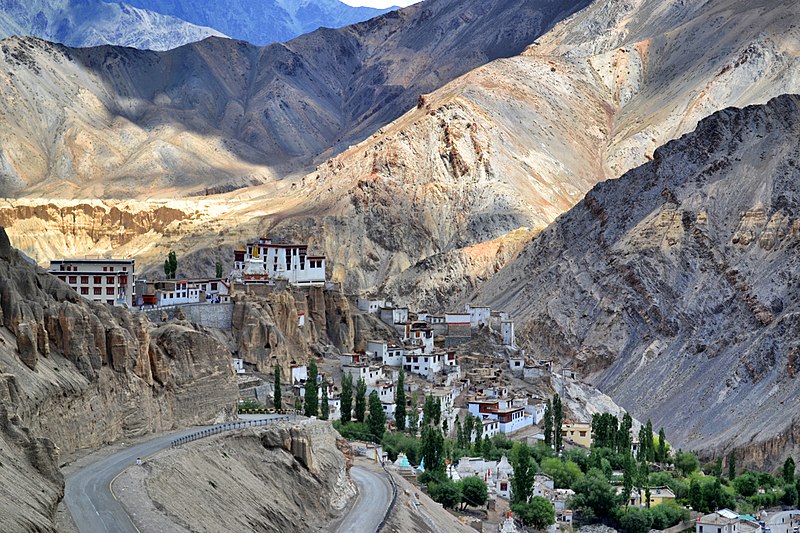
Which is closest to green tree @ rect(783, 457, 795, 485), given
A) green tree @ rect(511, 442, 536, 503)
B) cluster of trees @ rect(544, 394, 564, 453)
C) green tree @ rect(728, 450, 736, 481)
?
green tree @ rect(728, 450, 736, 481)

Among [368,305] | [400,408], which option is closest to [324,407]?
[400,408]

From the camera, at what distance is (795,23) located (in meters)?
181

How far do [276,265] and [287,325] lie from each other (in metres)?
6.16

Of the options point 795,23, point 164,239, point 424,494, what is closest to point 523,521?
point 424,494

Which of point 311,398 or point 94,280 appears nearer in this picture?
point 311,398

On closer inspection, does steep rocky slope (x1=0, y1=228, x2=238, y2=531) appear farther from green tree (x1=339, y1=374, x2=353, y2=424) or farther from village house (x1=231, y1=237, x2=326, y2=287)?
village house (x1=231, y1=237, x2=326, y2=287)

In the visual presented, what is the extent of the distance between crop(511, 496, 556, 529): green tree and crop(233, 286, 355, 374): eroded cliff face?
1669 cm

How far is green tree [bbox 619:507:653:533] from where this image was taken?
69.4m

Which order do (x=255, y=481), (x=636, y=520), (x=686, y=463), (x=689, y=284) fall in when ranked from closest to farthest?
(x=255, y=481) → (x=636, y=520) → (x=686, y=463) → (x=689, y=284)

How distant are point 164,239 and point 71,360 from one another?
10590cm

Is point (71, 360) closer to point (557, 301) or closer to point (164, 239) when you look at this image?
point (557, 301)

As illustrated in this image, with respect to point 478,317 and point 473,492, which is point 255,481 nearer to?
point 473,492

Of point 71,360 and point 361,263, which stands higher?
point 361,263

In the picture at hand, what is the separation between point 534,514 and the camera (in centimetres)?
6694
